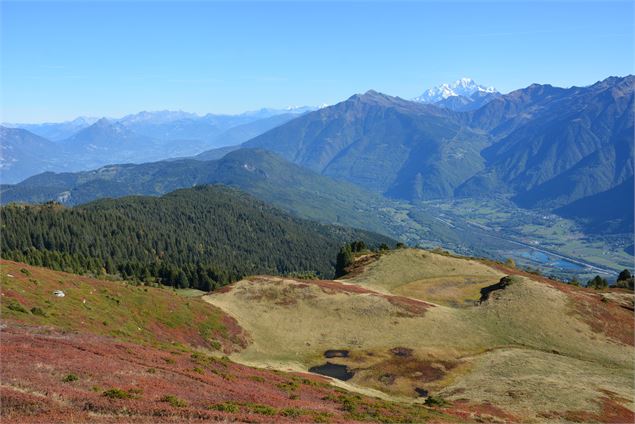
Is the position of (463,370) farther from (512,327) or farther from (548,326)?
(548,326)

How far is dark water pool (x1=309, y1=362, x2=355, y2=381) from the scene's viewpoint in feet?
218

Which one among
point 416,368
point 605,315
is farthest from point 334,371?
point 605,315

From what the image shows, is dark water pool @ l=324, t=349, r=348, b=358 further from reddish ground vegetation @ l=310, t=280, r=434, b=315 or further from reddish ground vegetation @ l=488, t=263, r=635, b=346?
reddish ground vegetation @ l=488, t=263, r=635, b=346

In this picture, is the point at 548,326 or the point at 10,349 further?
the point at 548,326

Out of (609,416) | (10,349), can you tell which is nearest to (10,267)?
(10,349)

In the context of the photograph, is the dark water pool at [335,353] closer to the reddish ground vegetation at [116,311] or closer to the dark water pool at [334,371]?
the dark water pool at [334,371]

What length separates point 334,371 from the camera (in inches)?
2687

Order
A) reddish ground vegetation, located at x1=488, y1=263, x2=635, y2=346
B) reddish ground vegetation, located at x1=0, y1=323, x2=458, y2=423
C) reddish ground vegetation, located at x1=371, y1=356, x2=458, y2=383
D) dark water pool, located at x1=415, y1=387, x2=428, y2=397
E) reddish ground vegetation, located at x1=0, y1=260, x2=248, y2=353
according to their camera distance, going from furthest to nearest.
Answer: reddish ground vegetation, located at x1=488, y1=263, x2=635, y2=346, reddish ground vegetation, located at x1=371, y1=356, x2=458, y2=383, dark water pool, located at x1=415, y1=387, x2=428, y2=397, reddish ground vegetation, located at x1=0, y1=260, x2=248, y2=353, reddish ground vegetation, located at x1=0, y1=323, x2=458, y2=423

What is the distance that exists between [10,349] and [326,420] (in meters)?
24.7

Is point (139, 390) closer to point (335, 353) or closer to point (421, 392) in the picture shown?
point (421, 392)

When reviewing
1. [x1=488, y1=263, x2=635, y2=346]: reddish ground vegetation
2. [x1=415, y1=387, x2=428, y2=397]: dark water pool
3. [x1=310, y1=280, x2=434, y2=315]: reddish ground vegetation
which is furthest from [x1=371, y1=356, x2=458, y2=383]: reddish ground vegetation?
[x1=488, y1=263, x2=635, y2=346]: reddish ground vegetation

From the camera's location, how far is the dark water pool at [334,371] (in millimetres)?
66375

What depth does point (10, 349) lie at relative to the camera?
110 feet

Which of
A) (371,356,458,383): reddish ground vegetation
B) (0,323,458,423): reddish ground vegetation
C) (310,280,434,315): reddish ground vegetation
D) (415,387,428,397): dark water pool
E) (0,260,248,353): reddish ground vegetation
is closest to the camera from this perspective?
(0,323,458,423): reddish ground vegetation
